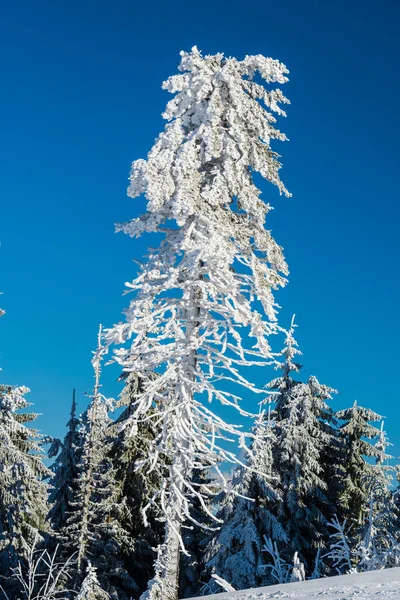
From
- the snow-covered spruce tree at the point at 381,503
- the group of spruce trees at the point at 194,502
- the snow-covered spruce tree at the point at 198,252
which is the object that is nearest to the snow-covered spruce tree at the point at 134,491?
the group of spruce trees at the point at 194,502

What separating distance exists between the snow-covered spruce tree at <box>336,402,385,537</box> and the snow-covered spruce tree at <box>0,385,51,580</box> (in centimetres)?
1400

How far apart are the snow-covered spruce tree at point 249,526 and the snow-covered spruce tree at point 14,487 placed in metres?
7.66

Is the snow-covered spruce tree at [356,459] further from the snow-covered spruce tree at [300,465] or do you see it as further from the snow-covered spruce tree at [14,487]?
the snow-covered spruce tree at [14,487]

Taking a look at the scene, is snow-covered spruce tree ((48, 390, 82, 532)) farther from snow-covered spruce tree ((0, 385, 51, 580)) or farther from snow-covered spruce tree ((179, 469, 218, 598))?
snow-covered spruce tree ((179, 469, 218, 598))

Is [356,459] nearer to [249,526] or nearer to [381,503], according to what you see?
[381,503]

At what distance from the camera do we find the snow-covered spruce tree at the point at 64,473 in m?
26.1

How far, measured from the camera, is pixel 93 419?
74.2 ft

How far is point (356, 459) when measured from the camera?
94.1 ft

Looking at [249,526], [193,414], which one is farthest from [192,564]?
[193,414]

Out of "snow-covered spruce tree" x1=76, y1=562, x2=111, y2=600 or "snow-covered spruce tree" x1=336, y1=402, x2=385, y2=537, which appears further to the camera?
"snow-covered spruce tree" x1=336, y1=402, x2=385, y2=537

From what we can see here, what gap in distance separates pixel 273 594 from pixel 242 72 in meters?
10.2

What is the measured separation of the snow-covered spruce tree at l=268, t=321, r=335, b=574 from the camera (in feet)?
80.1

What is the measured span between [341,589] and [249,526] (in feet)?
52.3

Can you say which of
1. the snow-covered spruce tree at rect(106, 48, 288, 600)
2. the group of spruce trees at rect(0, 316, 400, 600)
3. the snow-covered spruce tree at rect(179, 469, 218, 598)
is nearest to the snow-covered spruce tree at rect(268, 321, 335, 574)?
the group of spruce trees at rect(0, 316, 400, 600)
